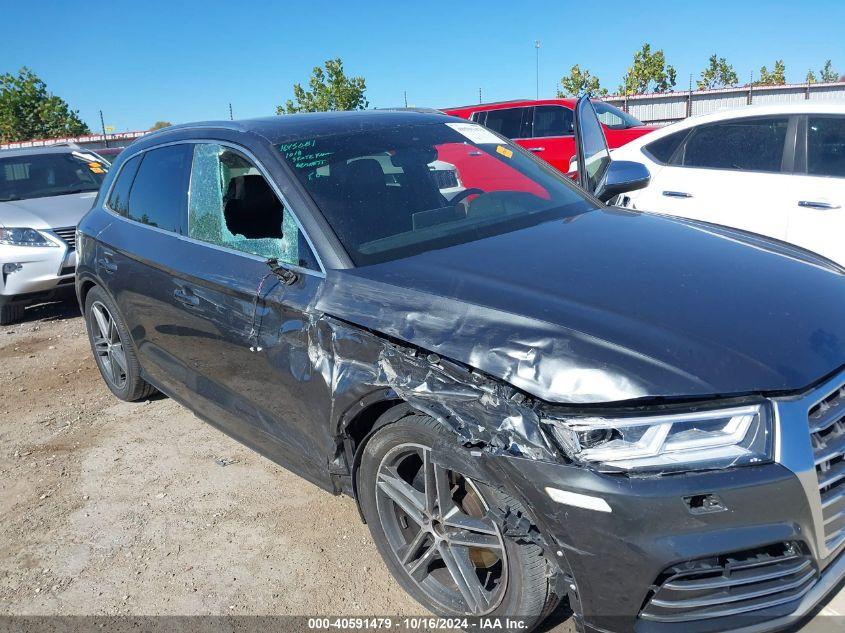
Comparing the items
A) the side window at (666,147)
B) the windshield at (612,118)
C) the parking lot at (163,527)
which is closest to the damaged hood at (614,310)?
the parking lot at (163,527)

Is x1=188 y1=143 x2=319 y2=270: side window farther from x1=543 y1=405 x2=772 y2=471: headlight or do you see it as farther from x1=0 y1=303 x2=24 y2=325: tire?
x1=0 y1=303 x2=24 y2=325: tire

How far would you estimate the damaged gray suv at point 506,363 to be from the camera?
73.2 inches

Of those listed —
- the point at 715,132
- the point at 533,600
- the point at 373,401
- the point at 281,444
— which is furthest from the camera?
the point at 715,132

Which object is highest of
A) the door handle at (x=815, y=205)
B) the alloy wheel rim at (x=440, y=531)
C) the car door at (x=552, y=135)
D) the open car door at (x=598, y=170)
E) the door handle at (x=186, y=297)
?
the car door at (x=552, y=135)

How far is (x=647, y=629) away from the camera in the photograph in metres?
1.89

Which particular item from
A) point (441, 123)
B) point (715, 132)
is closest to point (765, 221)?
point (715, 132)

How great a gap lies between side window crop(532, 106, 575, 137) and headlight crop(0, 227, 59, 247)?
876 cm

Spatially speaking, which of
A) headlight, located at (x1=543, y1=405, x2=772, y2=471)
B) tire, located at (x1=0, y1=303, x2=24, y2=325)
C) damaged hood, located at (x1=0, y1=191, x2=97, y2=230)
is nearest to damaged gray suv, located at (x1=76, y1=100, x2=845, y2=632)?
headlight, located at (x1=543, y1=405, x2=772, y2=471)

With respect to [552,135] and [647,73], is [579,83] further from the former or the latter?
[552,135]

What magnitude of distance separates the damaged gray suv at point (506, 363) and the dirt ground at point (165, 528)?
0.38m

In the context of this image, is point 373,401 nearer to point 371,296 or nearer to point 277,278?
point 371,296

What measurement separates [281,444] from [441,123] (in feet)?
6.26

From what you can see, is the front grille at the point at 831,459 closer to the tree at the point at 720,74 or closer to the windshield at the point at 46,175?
the windshield at the point at 46,175

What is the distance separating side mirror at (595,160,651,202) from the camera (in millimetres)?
3975
